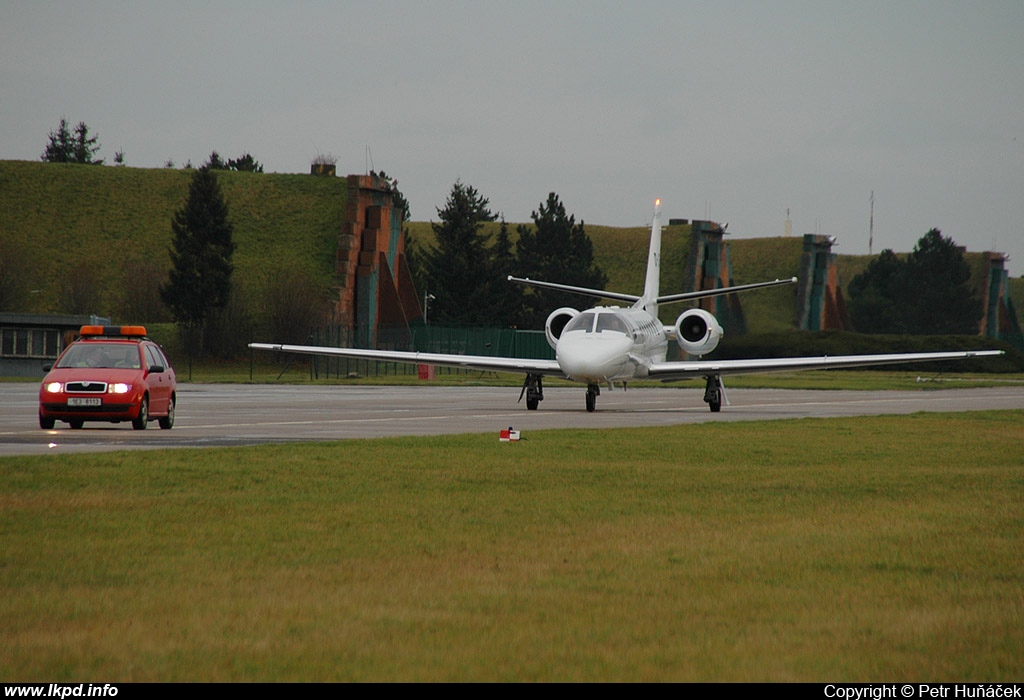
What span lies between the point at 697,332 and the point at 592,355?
6943 millimetres

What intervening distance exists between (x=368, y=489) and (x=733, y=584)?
573cm

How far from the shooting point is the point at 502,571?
8.63 m

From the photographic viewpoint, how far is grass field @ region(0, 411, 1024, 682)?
20.3 feet

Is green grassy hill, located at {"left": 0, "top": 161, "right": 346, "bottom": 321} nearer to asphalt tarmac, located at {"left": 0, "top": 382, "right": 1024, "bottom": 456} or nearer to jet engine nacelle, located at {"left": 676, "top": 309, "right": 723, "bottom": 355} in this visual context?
asphalt tarmac, located at {"left": 0, "top": 382, "right": 1024, "bottom": 456}

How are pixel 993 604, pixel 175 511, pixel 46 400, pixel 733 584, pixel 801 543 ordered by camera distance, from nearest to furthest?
pixel 993 604 → pixel 733 584 → pixel 801 543 → pixel 175 511 → pixel 46 400

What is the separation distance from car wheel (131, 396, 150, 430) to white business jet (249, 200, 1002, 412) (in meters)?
10.1

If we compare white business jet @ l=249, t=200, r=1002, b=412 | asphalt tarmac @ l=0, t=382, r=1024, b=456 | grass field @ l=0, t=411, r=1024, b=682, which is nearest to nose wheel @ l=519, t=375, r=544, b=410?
white business jet @ l=249, t=200, r=1002, b=412

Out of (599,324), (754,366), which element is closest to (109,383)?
(599,324)

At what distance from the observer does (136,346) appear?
958 inches

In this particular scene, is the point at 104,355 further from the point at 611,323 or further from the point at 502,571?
the point at 502,571

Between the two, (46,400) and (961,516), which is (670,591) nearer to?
(961,516)

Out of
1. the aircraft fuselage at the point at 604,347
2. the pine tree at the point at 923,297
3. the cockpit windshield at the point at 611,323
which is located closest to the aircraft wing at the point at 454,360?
the aircraft fuselage at the point at 604,347

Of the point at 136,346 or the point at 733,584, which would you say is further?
the point at 136,346
